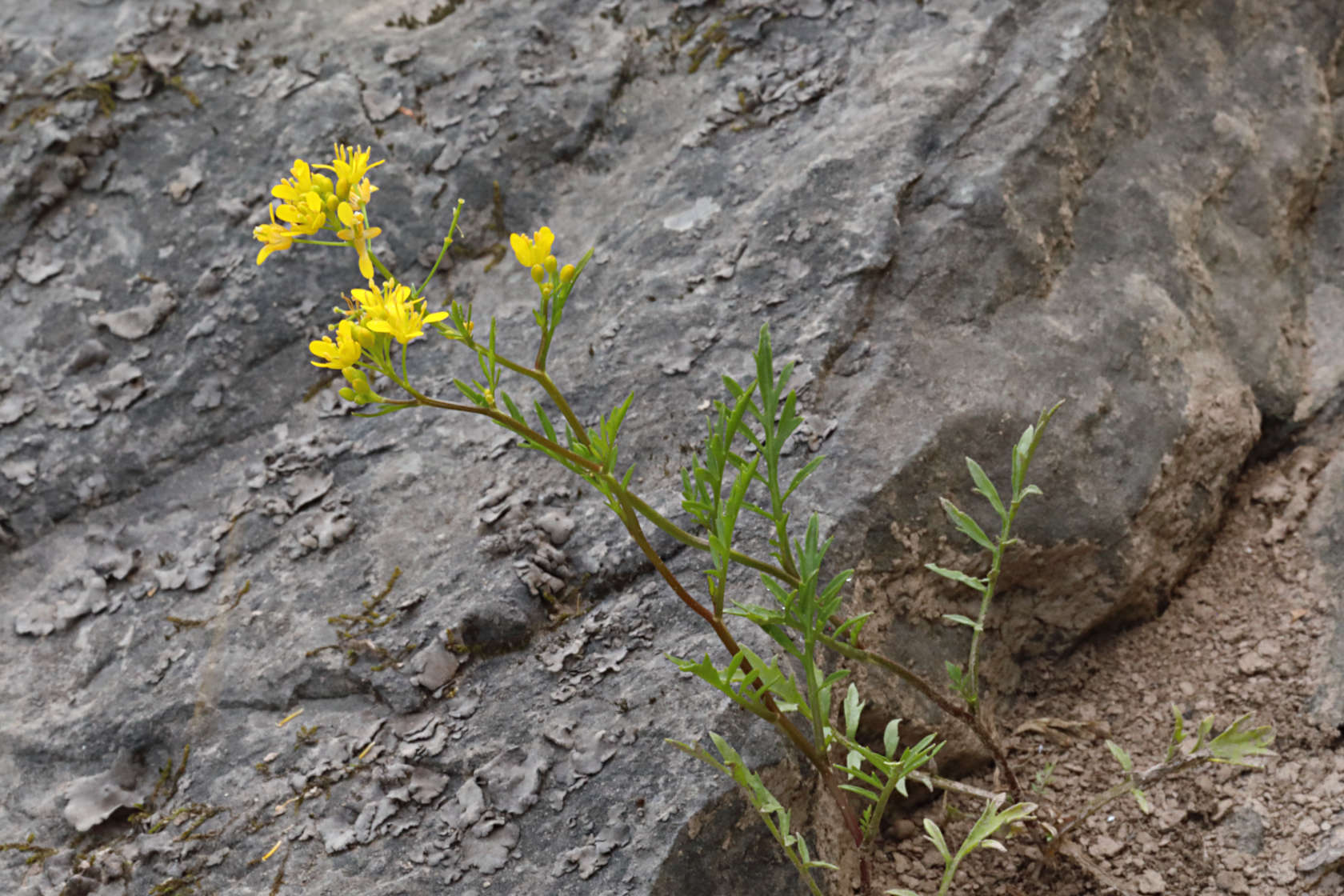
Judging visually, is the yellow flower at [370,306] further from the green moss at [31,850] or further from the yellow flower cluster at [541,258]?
the green moss at [31,850]

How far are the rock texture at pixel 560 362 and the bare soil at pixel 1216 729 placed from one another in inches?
4.3

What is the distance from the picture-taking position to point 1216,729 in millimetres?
2062

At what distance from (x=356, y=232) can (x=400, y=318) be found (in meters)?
0.15

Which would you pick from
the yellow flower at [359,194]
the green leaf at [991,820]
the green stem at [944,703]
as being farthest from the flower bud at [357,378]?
the green leaf at [991,820]

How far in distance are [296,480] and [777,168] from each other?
4.12 ft

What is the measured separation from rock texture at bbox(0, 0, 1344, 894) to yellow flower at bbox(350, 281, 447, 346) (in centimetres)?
79

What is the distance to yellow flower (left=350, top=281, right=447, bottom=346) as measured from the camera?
1.36 metres

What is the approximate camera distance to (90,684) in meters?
2.26

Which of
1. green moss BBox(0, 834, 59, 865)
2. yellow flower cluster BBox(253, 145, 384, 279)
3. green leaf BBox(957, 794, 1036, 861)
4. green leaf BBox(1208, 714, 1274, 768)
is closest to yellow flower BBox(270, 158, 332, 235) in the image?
yellow flower cluster BBox(253, 145, 384, 279)

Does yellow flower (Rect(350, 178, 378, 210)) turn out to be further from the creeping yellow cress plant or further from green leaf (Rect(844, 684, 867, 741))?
green leaf (Rect(844, 684, 867, 741))

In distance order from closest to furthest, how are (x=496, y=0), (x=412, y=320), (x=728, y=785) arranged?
(x=412, y=320)
(x=728, y=785)
(x=496, y=0)

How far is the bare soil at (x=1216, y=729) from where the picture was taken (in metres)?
1.88

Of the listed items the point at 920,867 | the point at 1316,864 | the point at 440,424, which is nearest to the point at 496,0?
the point at 440,424

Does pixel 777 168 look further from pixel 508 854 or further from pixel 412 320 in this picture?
pixel 508 854
